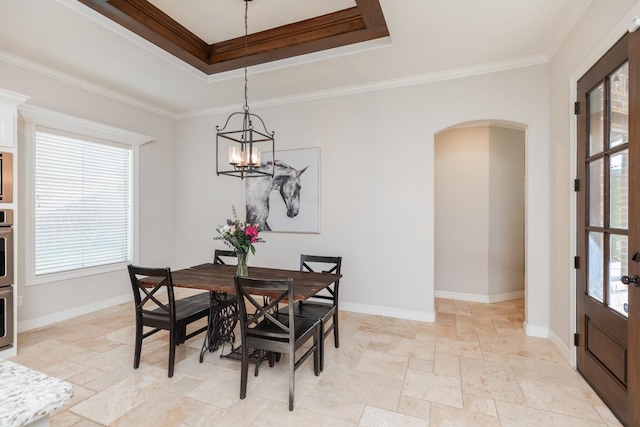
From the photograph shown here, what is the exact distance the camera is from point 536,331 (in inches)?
133

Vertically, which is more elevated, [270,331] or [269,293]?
[269,293]

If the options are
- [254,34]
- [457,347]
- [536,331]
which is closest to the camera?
[457,347]

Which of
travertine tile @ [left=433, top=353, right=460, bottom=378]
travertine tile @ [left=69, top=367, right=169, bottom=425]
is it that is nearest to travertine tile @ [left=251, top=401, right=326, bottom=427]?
travertine tile @ [left=69, top=367, right=169, bottom=425]

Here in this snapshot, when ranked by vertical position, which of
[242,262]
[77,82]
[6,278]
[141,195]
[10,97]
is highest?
[77,82]

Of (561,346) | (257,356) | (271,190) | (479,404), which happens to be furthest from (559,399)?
(271,190)

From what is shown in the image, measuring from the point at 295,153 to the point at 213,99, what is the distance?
1464 mm

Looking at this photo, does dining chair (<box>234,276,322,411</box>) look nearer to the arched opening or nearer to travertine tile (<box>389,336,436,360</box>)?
travertine tile (<box>389,336,436,360</box>)

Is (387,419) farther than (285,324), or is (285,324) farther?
(285,324)

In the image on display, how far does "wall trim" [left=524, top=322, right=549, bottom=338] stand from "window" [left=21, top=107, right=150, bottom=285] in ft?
17.2

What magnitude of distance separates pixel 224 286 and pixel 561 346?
3137 millimetres

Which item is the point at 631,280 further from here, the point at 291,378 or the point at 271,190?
the point at 271,190

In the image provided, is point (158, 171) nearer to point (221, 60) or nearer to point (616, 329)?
point (221, 60)

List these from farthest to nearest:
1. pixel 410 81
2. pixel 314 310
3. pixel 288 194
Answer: pixel 288 194 < pixel 410 81 < pixel 314 310

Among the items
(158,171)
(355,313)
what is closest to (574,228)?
(355,313)
